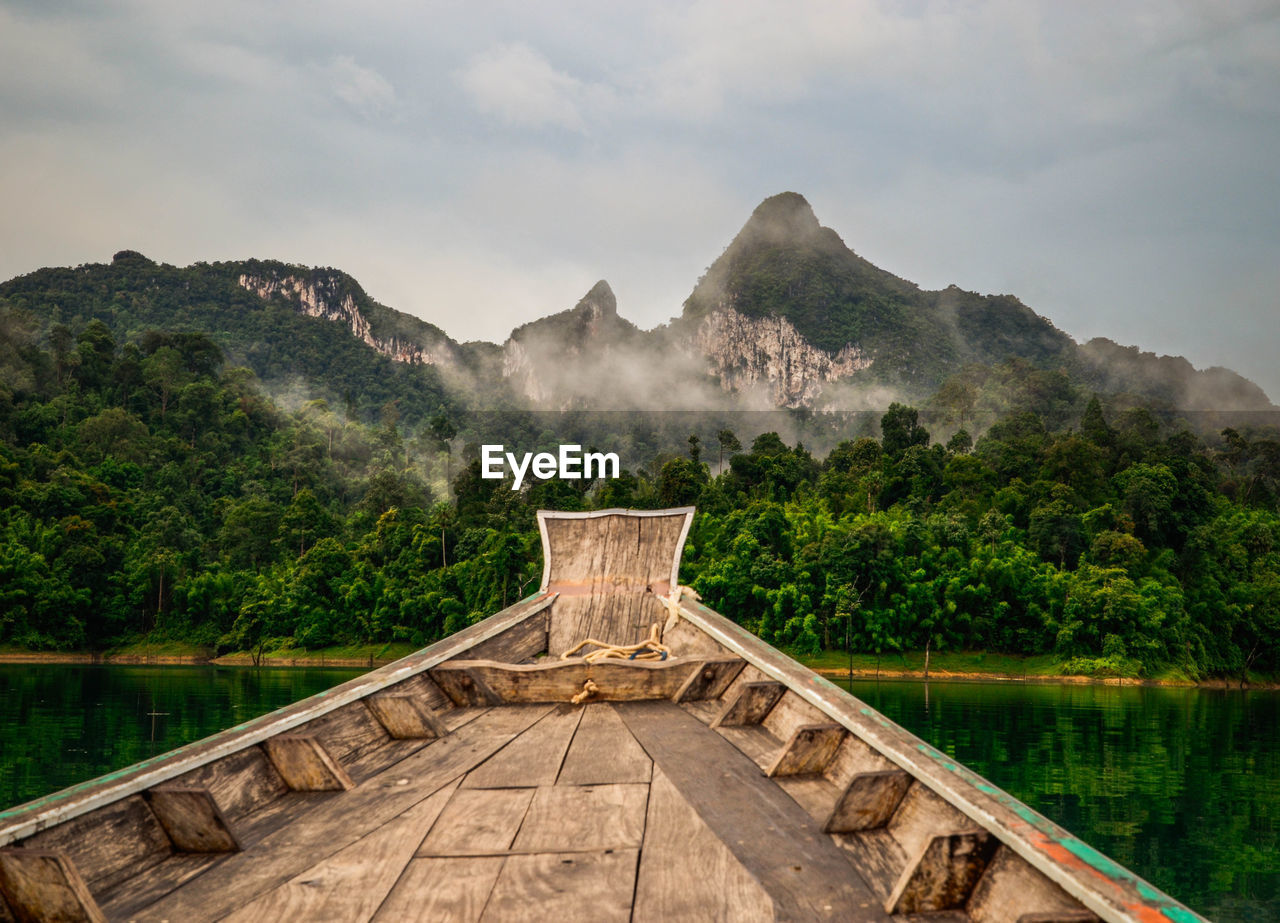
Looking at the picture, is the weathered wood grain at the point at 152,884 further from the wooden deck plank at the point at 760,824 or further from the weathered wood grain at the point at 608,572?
the weathered wood grain at the point at 608,572

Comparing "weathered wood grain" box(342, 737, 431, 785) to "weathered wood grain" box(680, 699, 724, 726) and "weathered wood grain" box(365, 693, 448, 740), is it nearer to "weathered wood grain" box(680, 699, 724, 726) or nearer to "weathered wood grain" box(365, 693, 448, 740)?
"weathered wood grain" box(365, 693, 448, 740)

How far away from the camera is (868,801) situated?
1.88 metres

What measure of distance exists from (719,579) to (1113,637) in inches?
572

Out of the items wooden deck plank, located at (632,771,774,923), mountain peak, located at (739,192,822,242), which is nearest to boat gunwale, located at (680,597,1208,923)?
wooden deck plank, located at (632,771,774,923)

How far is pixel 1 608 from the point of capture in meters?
35.3

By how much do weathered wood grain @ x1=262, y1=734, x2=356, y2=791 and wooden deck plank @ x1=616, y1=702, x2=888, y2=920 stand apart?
2.88 feet

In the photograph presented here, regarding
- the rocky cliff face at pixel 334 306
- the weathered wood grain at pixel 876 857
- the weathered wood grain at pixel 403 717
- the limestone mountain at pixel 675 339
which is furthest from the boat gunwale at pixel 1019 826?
the rocky cliff face at pixel 334 306

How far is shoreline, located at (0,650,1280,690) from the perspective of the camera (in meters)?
32.1

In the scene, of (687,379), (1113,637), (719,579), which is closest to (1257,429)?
(1113,637)

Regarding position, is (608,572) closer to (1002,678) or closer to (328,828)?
(328,828)

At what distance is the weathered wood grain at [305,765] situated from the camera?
228cm

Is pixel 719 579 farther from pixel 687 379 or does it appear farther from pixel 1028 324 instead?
pixel 1028 324

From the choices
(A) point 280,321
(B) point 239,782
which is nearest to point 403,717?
(B) point 239,782

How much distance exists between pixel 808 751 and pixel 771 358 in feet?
368
